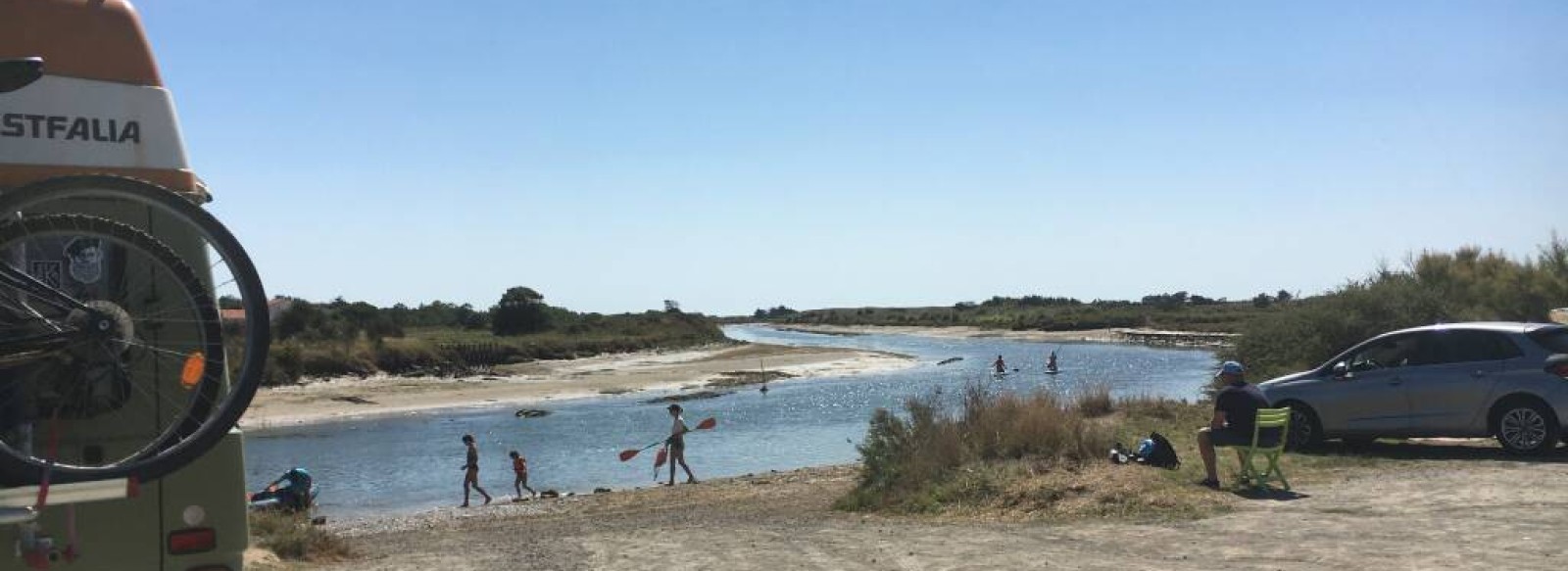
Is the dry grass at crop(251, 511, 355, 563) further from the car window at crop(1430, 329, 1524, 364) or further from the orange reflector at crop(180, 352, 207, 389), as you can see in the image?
the car window at crop(1430, 329, 1524, 364)

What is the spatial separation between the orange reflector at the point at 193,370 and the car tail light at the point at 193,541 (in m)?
0.67

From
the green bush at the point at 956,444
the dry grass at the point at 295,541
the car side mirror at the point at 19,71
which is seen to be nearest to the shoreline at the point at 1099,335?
the green bush at the point at 956,444

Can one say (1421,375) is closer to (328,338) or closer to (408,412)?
(408,412)

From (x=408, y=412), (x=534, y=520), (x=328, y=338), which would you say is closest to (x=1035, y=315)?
(x=328, y=338)

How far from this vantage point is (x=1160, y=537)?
30.3 feet

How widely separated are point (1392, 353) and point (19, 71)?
14062mm

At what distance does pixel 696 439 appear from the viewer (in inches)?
1219

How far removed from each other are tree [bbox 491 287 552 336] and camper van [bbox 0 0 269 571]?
72147 millimetres

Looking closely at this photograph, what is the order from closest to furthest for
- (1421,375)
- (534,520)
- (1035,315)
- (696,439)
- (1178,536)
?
(1178,536) < (1421,375) < (534,520) < (696,439) < (1035,315)

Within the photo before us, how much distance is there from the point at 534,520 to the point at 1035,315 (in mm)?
120604

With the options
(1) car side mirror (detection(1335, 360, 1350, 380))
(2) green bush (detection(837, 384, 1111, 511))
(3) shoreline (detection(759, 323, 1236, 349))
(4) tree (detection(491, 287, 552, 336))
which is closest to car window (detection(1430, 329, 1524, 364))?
(1) car side mirror (detection(1335, 360, 1350, 380))

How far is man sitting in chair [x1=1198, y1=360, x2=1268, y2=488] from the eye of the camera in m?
11.6

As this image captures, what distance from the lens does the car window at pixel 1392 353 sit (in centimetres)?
1366

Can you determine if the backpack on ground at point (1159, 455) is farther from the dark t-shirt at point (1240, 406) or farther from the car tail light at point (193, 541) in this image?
the car tail light at point (193, 541)
